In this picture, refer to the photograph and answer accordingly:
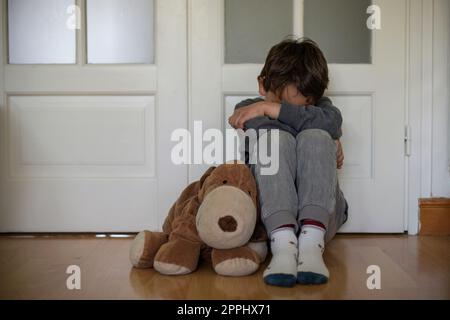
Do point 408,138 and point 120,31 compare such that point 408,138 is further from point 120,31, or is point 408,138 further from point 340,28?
point 120,31

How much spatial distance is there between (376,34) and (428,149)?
389 millimetres

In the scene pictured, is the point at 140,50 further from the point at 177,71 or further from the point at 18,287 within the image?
the point at 18,287

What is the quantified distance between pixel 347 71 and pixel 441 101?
1.00 ft

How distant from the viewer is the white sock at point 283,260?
1.08 m

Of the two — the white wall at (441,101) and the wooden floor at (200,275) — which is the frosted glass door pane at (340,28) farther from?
the wooden floor at (200,275)

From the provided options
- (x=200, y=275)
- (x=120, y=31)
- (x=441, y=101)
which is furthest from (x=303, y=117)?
(x=120, y=31)

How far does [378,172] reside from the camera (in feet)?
5.50

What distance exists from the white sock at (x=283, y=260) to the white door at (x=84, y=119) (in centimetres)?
58

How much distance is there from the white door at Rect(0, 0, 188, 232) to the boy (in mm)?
362

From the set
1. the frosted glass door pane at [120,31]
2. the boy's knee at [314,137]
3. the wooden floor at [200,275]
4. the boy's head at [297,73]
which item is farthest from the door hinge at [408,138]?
the frosted glass door pane at [120,31]
